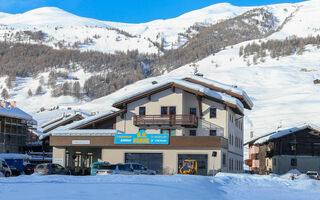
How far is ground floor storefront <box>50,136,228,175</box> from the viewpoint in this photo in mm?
48000

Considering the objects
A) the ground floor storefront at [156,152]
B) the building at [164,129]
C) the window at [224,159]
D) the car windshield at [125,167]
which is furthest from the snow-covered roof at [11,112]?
the car windshield at [125,167]

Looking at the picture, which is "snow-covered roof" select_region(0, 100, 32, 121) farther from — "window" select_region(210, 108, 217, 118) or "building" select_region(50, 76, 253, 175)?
"window" select_region(210, 108, 217, 118)

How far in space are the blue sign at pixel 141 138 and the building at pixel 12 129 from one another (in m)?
29.7

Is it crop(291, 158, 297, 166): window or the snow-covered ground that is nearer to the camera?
the snow-covered ground

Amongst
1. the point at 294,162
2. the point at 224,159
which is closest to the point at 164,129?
the point at 224,159

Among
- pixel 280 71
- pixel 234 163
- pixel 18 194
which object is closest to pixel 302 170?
pixel 234 163

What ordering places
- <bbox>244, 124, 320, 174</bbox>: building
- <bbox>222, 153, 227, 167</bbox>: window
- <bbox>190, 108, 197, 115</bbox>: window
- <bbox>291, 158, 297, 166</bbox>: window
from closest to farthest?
<bbox>222, 153, 227, 167</bbox>: window
<bbox>190, 108, 197, 115</bbox>: window
<bbox>244, 124, 320, 174</bbox>: building
<bbox>291, 158, 297, 166</bbox>: window

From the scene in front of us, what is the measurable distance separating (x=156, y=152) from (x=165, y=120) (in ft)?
12.5

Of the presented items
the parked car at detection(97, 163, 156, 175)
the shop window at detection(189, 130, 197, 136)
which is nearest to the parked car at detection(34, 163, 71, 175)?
the parked car at detection(97, 163, 156, 175)

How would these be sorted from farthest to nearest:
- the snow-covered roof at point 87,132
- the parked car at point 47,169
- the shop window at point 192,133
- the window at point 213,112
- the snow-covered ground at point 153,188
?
1. the shop window at point 192,133
2. the window at point 213,112
3. the snow-covered roof at point 87,132
4. the parked car at point 47,169
5. the snow-covered ground at point 153,188

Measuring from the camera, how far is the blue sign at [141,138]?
161 feet

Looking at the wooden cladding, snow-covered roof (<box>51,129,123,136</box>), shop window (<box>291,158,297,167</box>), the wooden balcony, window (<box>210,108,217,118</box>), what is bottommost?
shop window (<box>291,158,297,167</box>)

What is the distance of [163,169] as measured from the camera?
49062 mm

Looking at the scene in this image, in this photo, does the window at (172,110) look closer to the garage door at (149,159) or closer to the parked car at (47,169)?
the garage door at (149,159)
